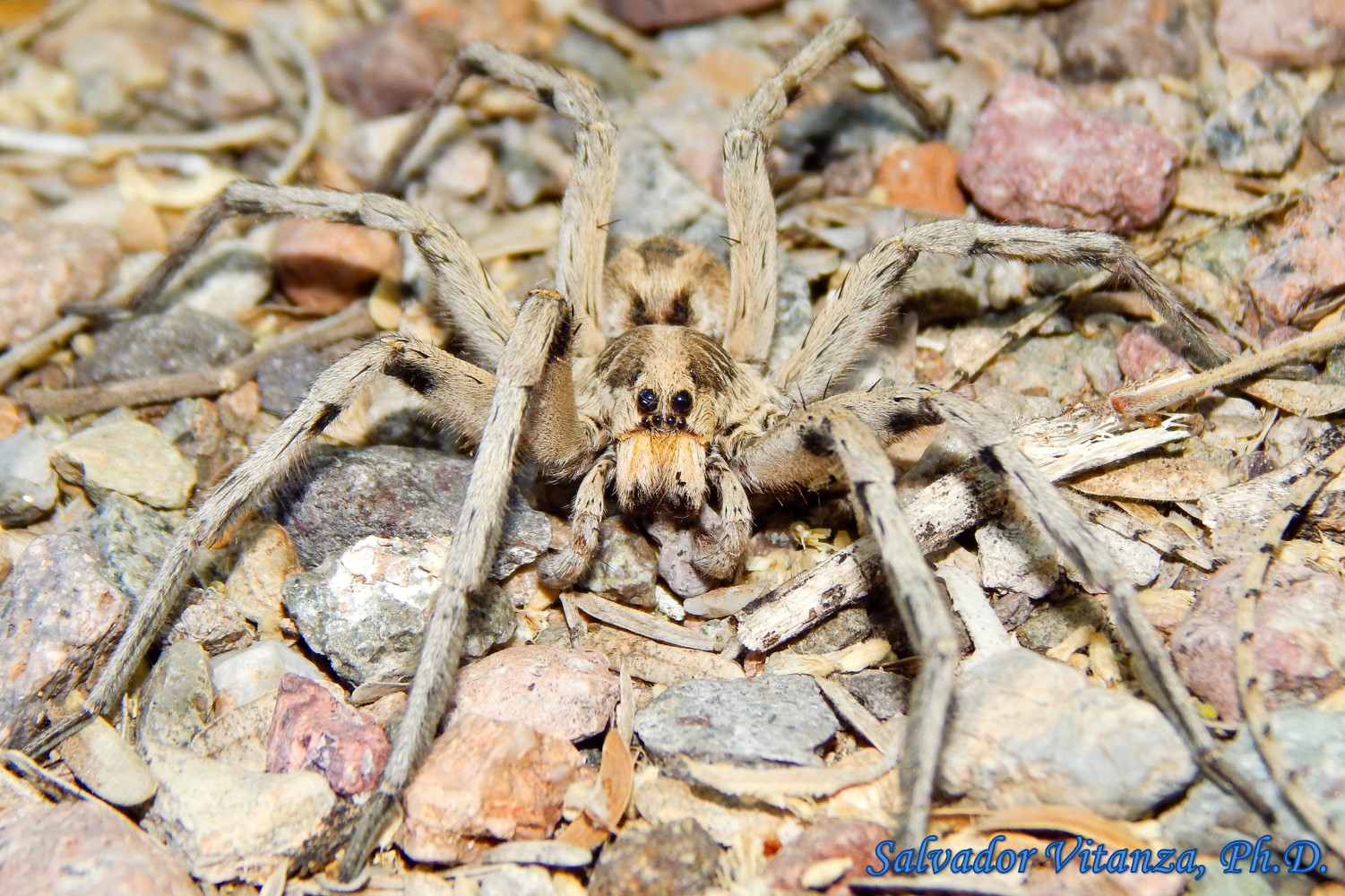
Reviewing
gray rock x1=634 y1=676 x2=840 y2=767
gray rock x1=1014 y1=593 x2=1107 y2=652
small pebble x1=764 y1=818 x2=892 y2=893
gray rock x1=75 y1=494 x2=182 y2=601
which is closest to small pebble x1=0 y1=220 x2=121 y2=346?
gray rock x1=75 y1=494 x2=182 y2=601

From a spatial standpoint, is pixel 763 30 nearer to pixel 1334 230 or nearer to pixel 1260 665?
pixel 1334 230

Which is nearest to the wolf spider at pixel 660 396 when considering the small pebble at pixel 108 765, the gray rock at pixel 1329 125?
Result: the small pebble at pixel 108 765

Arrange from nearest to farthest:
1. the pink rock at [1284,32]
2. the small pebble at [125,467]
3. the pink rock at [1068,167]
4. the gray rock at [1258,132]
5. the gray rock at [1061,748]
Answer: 1. the gray rock at [1061,748]
2. the small pebble at [125,467]
3. the pink rock at [1068,167]
4. the gray rock at [1258,132]
5. the pink rock at [1284,32]

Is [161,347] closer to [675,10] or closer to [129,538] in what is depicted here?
[129,538]

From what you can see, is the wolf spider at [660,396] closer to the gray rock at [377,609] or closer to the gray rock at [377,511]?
the gray rock at [377,511]

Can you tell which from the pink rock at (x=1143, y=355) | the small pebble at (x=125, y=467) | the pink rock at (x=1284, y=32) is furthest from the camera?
the pink rock at (x=1284, y=32)

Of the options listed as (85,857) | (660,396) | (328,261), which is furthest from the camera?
(328,261)

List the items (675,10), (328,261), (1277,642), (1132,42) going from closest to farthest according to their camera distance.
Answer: (1277,642)
(328,261)
(1132,42)
(675,10)

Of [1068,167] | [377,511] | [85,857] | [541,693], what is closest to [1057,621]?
[541,693]
